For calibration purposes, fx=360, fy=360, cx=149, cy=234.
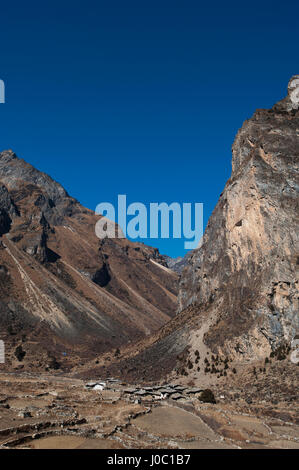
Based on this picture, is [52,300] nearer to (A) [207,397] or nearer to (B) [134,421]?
(A) [207,397]

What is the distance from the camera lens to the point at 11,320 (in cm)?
12500

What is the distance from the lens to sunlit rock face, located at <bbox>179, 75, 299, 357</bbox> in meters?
61.8

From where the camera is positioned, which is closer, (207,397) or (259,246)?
(207,397)

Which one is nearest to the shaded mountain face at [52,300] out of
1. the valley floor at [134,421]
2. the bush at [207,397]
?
the valley floor at [134,421]

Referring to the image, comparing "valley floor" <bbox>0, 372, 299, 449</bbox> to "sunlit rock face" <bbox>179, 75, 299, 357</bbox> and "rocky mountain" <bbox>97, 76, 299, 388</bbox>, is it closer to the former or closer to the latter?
"rocky mountain" <bbox>97, 76, 299, 388</bbox>

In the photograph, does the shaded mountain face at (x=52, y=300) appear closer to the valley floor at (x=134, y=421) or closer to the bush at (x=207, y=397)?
the valley floor at (x=134, y=421)

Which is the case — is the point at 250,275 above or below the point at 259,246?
below

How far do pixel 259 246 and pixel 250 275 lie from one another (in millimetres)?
6048

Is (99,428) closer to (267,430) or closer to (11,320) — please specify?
(267,430)

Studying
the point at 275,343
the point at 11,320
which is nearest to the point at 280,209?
the point at 275,343

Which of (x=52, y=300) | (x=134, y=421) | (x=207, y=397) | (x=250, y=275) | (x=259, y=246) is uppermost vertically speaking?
(x=259, y=246)

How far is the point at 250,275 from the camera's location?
7156 cm

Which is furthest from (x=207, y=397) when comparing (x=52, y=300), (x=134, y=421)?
(x=52, y=300)
